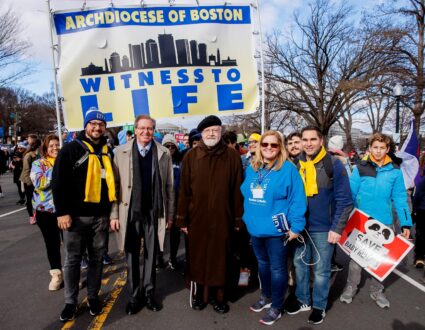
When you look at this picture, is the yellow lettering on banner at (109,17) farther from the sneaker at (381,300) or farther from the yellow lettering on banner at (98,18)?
the sneaker at (381,300)

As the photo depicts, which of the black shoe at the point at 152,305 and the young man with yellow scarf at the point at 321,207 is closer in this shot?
the young man with yellow scarf at the point at 321,207

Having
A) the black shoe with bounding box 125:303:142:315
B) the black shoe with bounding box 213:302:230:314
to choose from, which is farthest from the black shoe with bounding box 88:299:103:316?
the black shoe with bounding box 213:302:230:314

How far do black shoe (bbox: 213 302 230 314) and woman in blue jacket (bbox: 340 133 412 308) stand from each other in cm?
139

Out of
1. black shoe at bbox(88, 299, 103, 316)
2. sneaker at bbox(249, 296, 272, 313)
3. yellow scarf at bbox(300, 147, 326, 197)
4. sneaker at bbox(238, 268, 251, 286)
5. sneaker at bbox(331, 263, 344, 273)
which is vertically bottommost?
sneaker at bbox(331, 263, 344, 273)

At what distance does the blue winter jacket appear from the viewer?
3.34 metres

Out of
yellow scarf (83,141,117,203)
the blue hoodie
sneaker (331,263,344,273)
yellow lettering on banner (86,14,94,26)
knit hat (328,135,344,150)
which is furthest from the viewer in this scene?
sneaker (331,263,344,273)

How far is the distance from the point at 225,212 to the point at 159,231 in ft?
2.58

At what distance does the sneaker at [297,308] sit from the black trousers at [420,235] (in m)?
2.45

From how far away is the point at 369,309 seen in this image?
134 inches

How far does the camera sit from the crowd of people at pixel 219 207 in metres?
2.98

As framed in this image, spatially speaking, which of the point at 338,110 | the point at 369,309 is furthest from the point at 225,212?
the point at 338,110

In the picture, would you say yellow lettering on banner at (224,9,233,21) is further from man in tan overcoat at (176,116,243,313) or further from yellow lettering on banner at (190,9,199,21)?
man in tan overcoat at (176,116,243,313)

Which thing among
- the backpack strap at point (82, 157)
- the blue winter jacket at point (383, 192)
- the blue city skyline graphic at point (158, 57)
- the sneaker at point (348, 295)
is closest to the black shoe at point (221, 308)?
the sneaker at point (348, 295)

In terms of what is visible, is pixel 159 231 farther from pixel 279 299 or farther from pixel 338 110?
pixel 338 110
